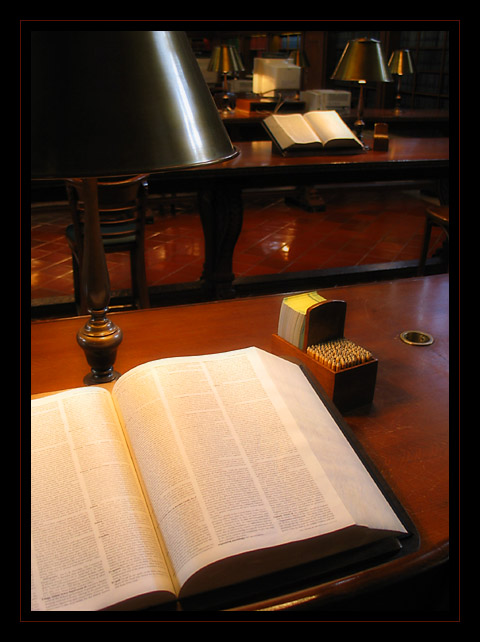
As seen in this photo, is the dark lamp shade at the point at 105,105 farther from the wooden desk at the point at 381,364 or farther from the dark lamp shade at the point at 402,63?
the dark lamp shade at the point at 402,63

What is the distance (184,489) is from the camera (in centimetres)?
67

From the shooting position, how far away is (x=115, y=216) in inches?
104

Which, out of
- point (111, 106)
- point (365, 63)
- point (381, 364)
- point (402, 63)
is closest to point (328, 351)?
point (381, 364)

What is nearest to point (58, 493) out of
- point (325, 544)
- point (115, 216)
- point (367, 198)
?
point (325, 544)

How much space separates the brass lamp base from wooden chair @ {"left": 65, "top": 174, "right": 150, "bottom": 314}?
1305mm

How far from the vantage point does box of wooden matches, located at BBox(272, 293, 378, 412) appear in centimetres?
96

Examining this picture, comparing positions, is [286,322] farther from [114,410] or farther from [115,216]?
[115,216]

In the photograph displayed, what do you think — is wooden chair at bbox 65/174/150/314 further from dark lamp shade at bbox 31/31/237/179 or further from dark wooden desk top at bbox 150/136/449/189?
dark lamp shade at bbox 31/31/237/179

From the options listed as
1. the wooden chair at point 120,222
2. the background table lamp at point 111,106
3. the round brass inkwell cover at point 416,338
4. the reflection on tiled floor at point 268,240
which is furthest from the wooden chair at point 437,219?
the background table lamp at point 111,106

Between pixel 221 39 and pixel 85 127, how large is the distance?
28.1 feet

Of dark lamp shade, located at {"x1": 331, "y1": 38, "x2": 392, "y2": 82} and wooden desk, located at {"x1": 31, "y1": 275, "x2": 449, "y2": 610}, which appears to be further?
dark lamp shade, located at {"x1": 331, "y1": 38, "x2": 392, "y2": 82}

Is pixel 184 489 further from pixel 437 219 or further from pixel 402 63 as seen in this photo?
pixel 402 63

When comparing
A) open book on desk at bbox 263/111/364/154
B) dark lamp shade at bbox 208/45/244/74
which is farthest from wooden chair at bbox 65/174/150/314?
dark lamp shade at bbox 208/45/244/74

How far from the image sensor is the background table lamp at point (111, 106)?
0.61 m
